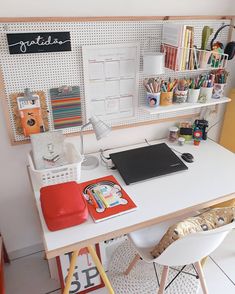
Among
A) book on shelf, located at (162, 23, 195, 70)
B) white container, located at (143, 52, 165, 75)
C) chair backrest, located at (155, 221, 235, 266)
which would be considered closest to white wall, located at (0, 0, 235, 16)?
book on shelf, located at (162, 23, 195, 70)

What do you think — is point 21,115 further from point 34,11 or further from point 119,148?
point 119,148

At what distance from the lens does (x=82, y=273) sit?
1.55 meters

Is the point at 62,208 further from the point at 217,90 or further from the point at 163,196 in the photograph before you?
the point at 217,90

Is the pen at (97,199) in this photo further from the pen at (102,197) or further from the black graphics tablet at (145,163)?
the black graphics tablet at (145,163)

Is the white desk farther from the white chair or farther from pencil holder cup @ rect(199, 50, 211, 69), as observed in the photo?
pencil holder cup @ rect(199, 50, 211, 69)

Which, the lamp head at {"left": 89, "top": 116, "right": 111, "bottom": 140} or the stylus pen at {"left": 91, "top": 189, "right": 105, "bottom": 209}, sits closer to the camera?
the stylus pen at {"left": 91, "top": 189, "right": 105, "bottom": 209}

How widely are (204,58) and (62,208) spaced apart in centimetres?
116

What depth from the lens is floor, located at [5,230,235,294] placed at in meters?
1.63

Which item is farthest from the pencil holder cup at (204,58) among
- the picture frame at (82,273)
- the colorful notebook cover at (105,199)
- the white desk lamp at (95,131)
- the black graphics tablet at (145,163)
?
the picture frame at (82,273)

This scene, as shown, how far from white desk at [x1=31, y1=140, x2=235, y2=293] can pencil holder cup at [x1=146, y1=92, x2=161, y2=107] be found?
37 centimetres

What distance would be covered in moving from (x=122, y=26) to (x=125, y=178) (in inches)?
31.9

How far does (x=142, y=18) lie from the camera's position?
1.45 m

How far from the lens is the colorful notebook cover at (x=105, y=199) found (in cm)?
117

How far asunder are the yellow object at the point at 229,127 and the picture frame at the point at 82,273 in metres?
1.24
